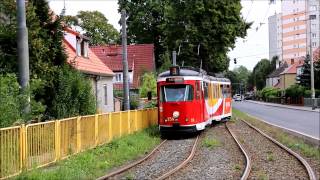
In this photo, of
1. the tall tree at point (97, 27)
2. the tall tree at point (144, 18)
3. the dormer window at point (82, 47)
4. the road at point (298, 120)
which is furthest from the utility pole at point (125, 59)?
the tall tree at point (97, 27)

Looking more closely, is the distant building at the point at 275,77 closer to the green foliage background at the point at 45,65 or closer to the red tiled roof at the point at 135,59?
the red tiled roof at the point at 135,59

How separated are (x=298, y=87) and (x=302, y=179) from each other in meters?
70.8

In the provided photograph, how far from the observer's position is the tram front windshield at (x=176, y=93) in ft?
82.1

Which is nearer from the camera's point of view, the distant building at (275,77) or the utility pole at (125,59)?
the utility pole at (125,59)

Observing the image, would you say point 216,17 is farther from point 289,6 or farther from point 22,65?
point 289,6

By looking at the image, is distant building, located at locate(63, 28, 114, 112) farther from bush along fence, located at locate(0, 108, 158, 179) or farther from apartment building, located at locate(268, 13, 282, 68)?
apartment building, located at locate(268, 13, 282, 68)

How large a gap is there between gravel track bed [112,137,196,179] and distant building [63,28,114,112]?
36.0ft

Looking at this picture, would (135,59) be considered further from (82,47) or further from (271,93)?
(271,93)

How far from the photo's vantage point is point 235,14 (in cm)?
5116

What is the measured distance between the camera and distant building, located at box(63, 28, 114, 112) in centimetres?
3314

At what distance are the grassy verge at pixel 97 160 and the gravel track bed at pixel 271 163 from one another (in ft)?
12.0

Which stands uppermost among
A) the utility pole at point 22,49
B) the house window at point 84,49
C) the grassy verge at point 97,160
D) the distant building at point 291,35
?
the distant building at point 291,35

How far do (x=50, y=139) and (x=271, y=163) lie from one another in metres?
6.00

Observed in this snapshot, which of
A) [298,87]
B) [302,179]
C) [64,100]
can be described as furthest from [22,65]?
[298,87]
